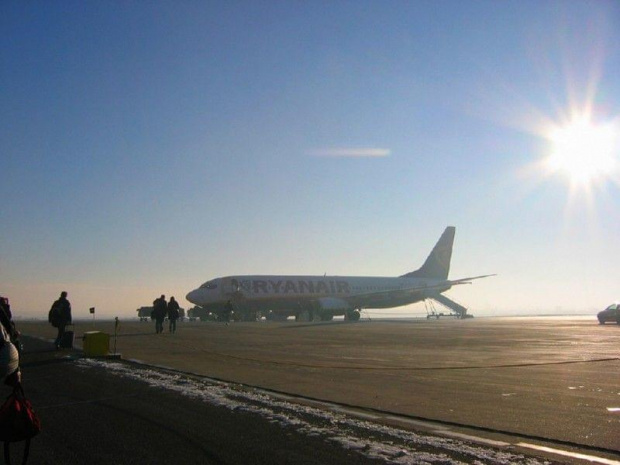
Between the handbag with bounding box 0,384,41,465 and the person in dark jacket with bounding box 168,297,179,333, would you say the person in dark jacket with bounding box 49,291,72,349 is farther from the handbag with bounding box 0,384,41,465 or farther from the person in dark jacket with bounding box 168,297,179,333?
the handbag with bounding box 0,384,41,465

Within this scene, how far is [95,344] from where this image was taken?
18.0 m

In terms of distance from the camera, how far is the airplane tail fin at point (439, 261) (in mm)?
72750

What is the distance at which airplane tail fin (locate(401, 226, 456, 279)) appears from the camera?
72.8 m

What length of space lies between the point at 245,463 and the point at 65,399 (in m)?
5.27

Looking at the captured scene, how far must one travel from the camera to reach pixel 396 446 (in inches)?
272

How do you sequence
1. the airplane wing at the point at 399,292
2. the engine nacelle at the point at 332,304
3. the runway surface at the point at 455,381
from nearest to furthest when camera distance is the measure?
1. the runway surface at the point at 455,381
2. the engine nacelle at the point at 332,304
3. the airplane wing at the point at 399,292

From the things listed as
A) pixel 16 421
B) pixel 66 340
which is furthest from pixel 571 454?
pixel 66 340

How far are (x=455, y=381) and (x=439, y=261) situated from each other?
2444 inches

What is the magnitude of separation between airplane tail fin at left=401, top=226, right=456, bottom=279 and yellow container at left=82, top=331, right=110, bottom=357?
56.6 metres

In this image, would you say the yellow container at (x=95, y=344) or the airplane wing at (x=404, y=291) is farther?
the airplane wing at (x=404, y=291)

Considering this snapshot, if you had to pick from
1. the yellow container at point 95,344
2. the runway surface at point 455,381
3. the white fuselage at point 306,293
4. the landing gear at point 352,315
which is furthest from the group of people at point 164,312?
the landing gear at point 352,315

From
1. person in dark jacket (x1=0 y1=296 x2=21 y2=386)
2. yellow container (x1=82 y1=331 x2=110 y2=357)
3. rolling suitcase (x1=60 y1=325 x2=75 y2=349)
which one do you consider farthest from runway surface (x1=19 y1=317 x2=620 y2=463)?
person in dark jacket (x1=0 y1=296 x2=21 y2=386)

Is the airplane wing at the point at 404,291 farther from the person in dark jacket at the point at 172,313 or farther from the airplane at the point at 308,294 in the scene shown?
the person in dark jacket at the point at 172,313

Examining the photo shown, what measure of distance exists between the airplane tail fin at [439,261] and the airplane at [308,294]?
219 centimetres
